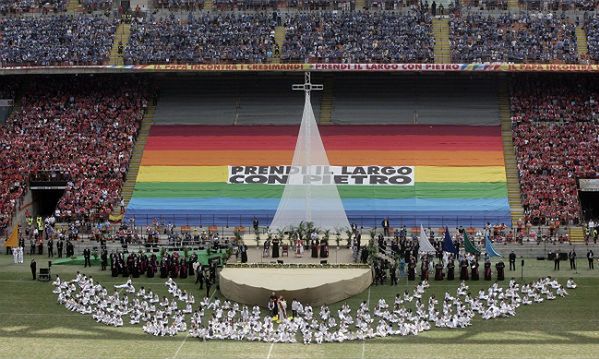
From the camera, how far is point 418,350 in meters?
43.5

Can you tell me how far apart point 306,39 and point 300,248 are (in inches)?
904

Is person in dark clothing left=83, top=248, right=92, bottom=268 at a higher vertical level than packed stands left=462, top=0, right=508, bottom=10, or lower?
lower

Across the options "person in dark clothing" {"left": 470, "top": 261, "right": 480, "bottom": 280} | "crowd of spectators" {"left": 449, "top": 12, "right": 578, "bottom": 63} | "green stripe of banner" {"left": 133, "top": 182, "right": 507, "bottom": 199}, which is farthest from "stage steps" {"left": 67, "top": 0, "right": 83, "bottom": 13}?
"person in dark clothing" {"left": 470, "top": 261, "right": 480, "bottom": 280}

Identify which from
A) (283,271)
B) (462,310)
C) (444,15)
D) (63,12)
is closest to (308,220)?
(283,271)

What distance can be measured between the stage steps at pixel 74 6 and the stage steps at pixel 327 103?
16879 millimetres

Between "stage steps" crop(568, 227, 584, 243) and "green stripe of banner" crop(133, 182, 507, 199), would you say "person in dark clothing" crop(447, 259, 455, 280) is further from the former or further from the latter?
"green stripe of banner" crop(133, 182, 507, 199)

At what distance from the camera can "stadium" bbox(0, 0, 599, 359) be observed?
47094mm

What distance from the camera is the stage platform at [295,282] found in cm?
4925

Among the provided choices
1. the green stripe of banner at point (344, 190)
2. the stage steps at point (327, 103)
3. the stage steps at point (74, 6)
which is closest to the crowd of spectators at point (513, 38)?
the stage steps at point (327, 103)

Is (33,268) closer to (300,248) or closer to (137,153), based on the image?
(300,248)

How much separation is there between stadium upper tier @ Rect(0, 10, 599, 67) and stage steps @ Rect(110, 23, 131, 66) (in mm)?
134

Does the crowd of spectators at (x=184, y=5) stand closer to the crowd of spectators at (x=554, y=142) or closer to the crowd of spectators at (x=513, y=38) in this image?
the crowd of spectators at (x=513, y=38)

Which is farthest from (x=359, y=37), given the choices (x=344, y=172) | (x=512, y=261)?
(x=512, y=261)

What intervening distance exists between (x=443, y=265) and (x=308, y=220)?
243 inches
